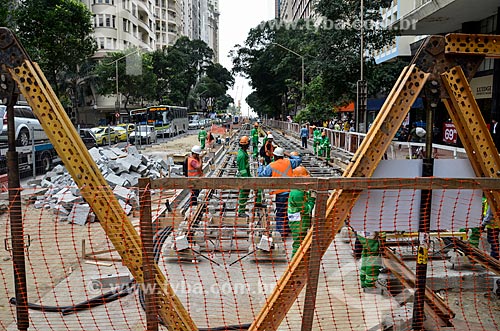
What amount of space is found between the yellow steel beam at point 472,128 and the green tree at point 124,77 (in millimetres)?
46683

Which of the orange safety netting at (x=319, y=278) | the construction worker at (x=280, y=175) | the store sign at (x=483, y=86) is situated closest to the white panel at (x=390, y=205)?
the orange safety netting at (x=319, y=278)

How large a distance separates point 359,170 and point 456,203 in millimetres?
1040

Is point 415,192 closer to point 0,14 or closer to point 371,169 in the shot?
point 371,169

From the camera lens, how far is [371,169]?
3.90m

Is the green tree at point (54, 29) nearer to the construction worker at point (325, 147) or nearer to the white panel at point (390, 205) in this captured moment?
the construction worker at point (325, 147)

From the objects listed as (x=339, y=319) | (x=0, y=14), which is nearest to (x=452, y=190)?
(x=339, y=319)

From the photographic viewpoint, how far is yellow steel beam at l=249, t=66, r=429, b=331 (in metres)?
3.84

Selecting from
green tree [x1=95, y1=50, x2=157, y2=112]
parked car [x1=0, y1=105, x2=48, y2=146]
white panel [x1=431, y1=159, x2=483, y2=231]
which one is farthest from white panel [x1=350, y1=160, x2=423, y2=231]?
green tree [x1=95, y1=50, x2=157, y2=112]

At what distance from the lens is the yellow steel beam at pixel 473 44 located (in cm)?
376

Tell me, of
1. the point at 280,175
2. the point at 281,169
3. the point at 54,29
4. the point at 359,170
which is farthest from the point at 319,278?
the point at 54,29

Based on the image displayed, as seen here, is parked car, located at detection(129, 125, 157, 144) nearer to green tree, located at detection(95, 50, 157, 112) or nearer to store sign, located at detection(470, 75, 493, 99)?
green tree, located at detection(95, 50, 157, 112)

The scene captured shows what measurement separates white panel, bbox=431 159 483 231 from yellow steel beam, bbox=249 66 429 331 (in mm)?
733

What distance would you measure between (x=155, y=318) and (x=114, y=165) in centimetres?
1211

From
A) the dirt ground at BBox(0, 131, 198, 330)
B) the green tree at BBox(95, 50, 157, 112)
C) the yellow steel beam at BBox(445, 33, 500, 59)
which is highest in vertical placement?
the green tree at BBox(95, 50, 157, 112)
